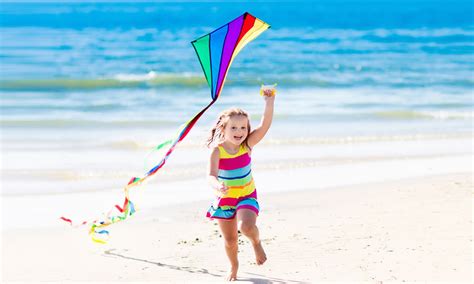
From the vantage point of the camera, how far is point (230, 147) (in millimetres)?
4688

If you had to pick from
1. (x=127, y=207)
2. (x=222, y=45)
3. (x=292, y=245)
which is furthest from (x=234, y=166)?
(x=292, y=245)

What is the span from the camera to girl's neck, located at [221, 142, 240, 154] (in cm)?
468

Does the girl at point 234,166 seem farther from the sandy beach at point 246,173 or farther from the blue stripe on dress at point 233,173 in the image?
the sandy beach at point 246,173

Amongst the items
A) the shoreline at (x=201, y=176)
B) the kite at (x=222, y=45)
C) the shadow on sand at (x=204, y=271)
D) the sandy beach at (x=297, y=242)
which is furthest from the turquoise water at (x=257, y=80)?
the kite at (x=222, y=45)

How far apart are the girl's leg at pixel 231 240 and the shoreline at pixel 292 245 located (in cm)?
15

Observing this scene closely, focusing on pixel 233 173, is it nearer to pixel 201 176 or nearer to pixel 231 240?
pixel 231 240

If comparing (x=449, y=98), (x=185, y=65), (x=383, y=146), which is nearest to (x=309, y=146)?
(x=383, y=146)

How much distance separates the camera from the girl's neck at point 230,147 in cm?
468

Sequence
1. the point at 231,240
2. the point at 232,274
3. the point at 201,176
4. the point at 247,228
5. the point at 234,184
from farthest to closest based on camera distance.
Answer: the point at 201,176 < the point at 232,274 < the point at 231,240 < the point at 234,184 < the point at 247,228

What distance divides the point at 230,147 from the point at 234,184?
223 millimetres

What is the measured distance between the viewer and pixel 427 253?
5.52 meters

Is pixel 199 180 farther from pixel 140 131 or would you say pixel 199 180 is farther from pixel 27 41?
pixel 27 41

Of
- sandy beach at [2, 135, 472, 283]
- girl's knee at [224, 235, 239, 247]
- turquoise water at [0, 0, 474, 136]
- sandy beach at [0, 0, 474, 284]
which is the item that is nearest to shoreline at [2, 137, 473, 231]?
sandy beach at [0, 0, 474, 284]

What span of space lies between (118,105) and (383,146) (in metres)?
7.19
